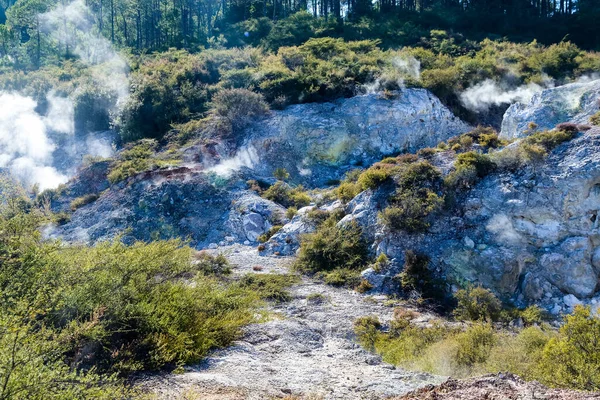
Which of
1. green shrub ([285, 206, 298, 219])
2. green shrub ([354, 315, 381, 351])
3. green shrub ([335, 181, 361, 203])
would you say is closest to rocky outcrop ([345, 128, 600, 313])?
green shrub ([335, 181, 361, 203])

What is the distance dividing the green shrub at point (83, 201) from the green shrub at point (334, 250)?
1153 centimetres

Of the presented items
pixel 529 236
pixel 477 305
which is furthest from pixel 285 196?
pixel 477 305

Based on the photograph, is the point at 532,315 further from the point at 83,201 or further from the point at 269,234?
Answer: the point at 83,201

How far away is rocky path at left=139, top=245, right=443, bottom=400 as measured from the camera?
643 cm

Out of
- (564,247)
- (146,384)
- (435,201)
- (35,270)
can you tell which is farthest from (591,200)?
(35,270)

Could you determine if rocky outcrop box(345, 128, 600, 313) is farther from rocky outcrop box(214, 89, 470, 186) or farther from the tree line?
the tree line

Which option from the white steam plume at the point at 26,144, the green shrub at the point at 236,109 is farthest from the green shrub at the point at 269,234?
the white steam plume at the point at 26,144

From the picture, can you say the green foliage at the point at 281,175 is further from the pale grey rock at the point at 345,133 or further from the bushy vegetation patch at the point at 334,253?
the bushy vegetation patch at the point at 334,253

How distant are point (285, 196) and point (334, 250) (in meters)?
5.99

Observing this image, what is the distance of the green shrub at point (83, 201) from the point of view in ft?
71.5

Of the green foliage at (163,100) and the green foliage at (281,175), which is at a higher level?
the green foliage at (163,100)

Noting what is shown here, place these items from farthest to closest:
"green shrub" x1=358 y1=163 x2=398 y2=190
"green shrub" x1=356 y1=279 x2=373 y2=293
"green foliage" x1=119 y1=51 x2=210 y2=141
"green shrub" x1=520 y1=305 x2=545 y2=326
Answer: "green foliage" x1=119 y1=51 x2=210 y2=141
"green shrub" x1=358 y1=163 x2=398 y2=190
"green shrub" x1=356 y1=279 x2=373 y2=293
"green shrub" x1=520 y1=305 x2=545 y2=326

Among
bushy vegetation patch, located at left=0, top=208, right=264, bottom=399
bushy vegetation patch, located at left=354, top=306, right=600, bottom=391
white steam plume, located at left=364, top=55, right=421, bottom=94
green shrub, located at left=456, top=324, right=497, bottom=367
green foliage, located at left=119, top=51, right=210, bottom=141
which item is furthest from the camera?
green foliage, located at left=119, top=51, right=210, bottom=141

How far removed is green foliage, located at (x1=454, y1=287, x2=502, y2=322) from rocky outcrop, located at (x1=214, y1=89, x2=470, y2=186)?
12.0m
